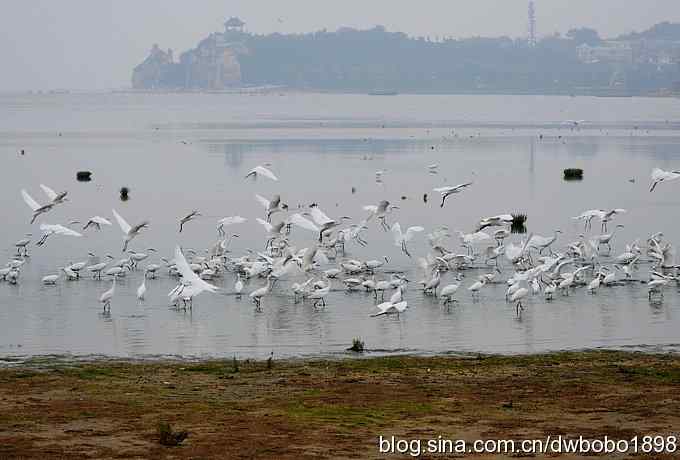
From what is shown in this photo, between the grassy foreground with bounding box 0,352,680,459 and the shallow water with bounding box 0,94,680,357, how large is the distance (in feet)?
6.35

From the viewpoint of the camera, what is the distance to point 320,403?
1162 centimetres

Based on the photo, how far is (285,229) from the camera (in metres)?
26.0

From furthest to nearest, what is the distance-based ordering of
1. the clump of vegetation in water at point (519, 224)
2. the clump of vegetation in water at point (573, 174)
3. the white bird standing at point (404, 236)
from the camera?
the clump of vegetation in water at point (573, 174), the clump of vegetation in water at point (519, 224), the white bird standing at point (404, 236)

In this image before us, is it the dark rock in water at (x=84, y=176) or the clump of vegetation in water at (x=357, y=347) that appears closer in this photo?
the clump of vegetation in water at (x=357, y=347)

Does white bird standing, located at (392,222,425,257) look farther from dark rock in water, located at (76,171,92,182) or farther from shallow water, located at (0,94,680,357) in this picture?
dark rock in water, located at (76,171,92,182)

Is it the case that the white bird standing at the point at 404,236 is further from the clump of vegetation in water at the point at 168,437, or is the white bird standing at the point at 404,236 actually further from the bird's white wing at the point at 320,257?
the clump of vegetation in water at the point at 168,437

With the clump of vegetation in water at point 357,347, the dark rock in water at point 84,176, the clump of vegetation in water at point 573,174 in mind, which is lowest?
the clump of vegetation in water at point 357,347

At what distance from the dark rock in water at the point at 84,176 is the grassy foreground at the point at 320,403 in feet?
98.5

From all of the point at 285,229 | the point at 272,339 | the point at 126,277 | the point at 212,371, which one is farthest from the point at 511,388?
the point at 285,229

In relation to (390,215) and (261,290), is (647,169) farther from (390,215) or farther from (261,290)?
(261,290)

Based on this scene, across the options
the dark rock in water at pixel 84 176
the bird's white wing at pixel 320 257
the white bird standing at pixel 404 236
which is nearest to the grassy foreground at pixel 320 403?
the bird's white wing at pixel 320 257

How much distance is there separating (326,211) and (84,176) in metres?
13.7

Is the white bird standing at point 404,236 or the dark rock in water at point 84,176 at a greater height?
the dark rock in water at point 84,176

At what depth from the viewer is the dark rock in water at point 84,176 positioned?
143 feet
